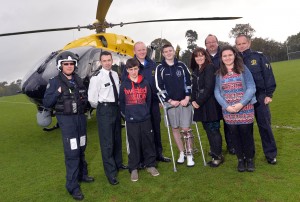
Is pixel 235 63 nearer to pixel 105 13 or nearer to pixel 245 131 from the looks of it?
pixel 245 131

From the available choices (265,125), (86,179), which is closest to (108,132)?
Result: (86,179)

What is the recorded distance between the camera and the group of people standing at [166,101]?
13.9 feet

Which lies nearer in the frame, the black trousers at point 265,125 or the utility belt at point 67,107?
the utility belt at point 67,107

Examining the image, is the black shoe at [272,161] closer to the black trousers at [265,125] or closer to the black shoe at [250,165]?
the black trousers at [265,125]

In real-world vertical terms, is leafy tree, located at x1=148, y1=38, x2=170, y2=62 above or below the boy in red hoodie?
above

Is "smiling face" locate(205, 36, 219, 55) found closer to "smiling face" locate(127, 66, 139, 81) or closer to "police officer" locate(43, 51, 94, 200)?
"smiling face" locate(127, 66, 139, 81)

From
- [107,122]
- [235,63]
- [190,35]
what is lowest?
[107,122]

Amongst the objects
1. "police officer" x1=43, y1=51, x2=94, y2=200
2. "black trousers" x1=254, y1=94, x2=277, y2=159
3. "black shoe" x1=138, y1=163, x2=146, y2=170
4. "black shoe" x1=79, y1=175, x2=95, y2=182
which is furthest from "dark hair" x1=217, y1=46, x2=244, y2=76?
"black shoe" x1=79, y1=175, x2=95, y2=182

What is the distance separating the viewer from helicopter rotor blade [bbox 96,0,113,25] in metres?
7.79

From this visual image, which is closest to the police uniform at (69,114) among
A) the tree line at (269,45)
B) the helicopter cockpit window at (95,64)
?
the helicopter cockpit window at (95,64)

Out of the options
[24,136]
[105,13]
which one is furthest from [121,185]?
[24,136]

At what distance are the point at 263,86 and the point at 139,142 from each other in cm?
214

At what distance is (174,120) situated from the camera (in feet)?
16.7

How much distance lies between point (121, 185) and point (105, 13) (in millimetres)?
5577
